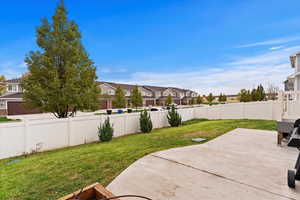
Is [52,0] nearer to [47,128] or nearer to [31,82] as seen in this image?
[31,82]

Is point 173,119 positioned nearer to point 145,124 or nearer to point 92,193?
point 145,124

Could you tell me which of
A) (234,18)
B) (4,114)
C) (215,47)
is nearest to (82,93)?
(234,18)

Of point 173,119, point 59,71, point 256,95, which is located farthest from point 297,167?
point 256,95

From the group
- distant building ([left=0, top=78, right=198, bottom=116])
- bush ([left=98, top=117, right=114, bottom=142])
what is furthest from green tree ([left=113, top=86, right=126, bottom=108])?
bush ([left=98, top=117, right=114, bottom=142])

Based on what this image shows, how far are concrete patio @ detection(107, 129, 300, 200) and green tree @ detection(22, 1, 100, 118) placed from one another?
5501 mm

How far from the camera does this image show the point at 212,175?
9.10ft

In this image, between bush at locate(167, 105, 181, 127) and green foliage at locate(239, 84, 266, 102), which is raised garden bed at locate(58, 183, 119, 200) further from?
green foliage at locate(239, 84, 266, 102)

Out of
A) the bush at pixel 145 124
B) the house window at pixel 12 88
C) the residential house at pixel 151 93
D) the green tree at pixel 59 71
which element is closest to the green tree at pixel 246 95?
the residential house at pixel 151 93

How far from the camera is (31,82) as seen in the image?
7211 millimetres

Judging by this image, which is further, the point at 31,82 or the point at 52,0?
the point at 52,0

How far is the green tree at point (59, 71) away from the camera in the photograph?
7.17 m

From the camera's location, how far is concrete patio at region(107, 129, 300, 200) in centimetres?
225

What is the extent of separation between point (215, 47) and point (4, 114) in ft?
93.1

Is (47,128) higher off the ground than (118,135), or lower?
higher
